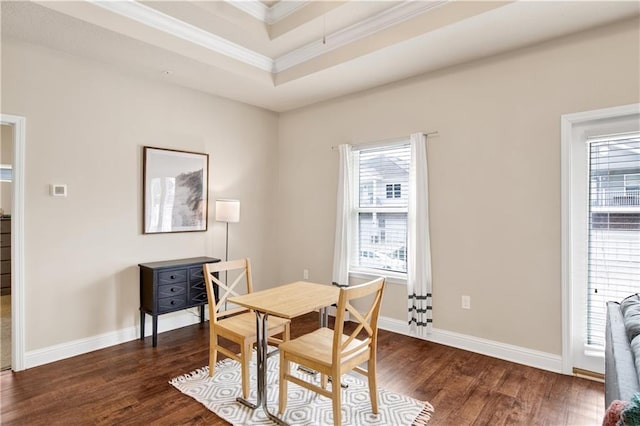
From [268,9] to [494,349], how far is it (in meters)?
3.74

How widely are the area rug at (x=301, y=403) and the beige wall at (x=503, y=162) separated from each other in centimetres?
129

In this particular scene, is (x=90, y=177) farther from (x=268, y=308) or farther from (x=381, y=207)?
(x=381, y=207)

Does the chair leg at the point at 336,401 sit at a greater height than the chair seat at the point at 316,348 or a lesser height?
lesser

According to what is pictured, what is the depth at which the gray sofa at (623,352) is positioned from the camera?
1209mm

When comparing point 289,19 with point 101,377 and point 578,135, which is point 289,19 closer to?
point 578,135

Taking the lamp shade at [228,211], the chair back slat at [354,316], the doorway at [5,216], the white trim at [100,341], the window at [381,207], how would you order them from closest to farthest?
the chair back slat at [354,316] → the white trim at [100,341] → the window at [381,207] → the lamp shade at [228,211] → the doorway at [5,216]

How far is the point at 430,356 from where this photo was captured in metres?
3.21

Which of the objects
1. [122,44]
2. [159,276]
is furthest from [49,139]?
[159,276]

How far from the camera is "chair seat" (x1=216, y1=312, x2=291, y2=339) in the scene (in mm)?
2479

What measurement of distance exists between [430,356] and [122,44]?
381 cm

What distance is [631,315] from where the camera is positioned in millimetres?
1797

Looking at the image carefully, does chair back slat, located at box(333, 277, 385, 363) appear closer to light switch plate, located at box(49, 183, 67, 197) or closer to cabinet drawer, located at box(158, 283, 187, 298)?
cabinet drawer, located at box(158, 283, 187, 298)

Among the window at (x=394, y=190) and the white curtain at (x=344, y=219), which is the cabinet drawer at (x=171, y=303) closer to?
the white curtain at (x=344, y=219)

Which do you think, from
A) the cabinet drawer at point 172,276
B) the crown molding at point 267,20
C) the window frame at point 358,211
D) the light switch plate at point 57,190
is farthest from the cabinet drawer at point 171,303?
the crown molding at point 267,20
